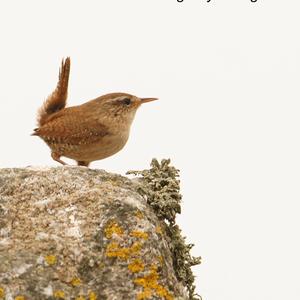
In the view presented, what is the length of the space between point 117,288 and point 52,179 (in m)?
0.95

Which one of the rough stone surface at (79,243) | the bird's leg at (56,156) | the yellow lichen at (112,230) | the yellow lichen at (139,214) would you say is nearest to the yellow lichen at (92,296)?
the rough stone surface at (79,243)

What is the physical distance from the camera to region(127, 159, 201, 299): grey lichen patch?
330cm

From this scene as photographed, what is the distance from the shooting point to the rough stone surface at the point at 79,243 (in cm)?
263

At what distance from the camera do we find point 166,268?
295 cm

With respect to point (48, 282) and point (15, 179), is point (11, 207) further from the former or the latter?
point (48, 282)

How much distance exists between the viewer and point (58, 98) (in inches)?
212

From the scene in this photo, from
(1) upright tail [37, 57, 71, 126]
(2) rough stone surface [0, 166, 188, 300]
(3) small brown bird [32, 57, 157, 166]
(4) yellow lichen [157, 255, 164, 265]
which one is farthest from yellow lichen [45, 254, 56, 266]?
(1) upright tail [37, 57, 71, 126]

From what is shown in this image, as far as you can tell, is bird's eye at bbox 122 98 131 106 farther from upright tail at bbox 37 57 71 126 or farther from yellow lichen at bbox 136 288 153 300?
yellow lichen at bbox 136 288 153 300

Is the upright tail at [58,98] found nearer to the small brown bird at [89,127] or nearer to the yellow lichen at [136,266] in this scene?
the small brown bird at [89,127]

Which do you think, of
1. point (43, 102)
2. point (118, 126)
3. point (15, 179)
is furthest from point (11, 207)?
point (43, 102)

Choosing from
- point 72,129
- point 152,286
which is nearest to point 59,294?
point 152,286

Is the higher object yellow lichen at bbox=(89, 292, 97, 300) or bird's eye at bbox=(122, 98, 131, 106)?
bird's eye at bbox=(122, 98, 131, 106)

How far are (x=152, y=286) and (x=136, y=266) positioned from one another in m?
0.13

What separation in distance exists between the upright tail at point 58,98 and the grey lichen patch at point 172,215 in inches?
81.0
